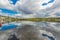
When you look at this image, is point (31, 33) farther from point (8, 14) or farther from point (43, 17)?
point (8, 14)

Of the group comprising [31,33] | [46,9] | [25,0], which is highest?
[25,0]

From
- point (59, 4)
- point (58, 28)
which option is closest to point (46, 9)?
point (59, 4)

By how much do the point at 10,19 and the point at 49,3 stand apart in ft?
1.66

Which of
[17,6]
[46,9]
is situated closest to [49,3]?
[46,9]

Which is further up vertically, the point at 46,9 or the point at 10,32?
the point at 46,9

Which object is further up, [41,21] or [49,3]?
[49,3]

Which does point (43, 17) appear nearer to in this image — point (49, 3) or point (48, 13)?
point (48, 13)

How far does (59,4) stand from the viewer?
1656mm

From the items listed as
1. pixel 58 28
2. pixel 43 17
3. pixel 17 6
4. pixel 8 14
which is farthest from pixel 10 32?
pixel 58 28

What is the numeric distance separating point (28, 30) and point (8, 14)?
1.02 ft

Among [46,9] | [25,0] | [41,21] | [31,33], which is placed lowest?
[31,33]

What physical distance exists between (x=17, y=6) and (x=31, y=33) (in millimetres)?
365

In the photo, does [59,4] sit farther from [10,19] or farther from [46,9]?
[10,19]

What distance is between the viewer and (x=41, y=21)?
1677 mm
